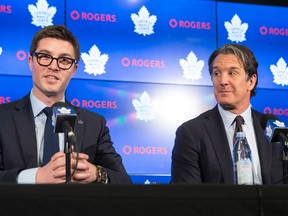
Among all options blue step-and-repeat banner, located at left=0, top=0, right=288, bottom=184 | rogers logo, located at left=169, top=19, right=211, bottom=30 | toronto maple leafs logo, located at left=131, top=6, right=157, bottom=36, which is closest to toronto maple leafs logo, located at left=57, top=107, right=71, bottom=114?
blue step-and-repeat banner, located at left=0, top=0, right=288, bottom=184

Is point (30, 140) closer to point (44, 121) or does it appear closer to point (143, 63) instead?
point (44, 121)

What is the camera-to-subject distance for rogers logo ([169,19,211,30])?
15.0 feet

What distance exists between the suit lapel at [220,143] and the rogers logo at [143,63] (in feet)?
4.56

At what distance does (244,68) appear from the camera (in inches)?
127

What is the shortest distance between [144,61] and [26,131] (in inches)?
76.9

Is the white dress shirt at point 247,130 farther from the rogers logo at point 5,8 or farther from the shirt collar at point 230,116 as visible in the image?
the rogers logo at point 5,8

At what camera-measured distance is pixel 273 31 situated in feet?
15.8

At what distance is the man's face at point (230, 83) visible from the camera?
3.18m

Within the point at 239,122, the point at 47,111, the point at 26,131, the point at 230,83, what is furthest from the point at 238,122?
the point at 26,131

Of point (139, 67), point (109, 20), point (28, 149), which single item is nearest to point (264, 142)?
point (28, 149)

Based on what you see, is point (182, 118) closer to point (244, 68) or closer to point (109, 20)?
point (109, 20)

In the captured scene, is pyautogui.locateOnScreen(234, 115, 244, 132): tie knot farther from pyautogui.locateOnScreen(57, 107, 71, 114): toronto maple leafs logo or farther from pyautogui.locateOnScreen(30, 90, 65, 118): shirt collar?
pyautogui.locateOnScreen(57, 107, 71, 114): toronto maple leafs logo

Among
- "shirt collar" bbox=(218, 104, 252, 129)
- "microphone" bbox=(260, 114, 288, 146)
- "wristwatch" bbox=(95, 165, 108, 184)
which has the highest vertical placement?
"shirt collar" bbox=(218, 104, 252, 129)

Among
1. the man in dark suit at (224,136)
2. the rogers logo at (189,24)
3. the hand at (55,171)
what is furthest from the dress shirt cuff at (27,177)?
the rogers logo at (189,24)
